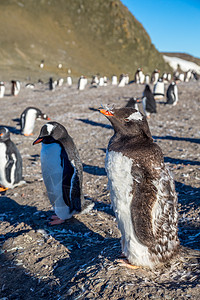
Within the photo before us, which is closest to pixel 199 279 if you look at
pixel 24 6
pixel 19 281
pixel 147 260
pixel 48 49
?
pixel 147 260

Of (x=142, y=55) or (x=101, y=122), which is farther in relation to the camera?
(x=142, y=55)

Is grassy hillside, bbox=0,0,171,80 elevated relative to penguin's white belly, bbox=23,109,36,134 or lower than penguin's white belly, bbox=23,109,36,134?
elevated

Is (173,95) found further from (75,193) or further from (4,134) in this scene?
(75,193)

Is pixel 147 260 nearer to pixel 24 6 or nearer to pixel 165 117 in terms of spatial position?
pixel 165 117

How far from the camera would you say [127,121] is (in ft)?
9.22

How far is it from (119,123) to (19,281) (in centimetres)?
205

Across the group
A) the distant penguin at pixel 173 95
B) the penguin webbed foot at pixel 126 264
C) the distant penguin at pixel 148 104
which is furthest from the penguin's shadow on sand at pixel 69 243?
the distant penguin at pixel 173 95

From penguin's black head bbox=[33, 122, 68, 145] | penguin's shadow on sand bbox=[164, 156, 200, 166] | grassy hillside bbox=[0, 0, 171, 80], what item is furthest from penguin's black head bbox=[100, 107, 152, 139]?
grassy hillside bbox=[0, 0, 171, 80]

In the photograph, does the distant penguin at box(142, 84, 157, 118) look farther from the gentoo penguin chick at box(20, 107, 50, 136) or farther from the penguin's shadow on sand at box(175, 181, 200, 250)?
the penguin's shadow on sand at box(175, 181, 200, 250)

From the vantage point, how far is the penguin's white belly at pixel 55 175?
183 inches

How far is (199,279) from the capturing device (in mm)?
2600

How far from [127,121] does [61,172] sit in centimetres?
219

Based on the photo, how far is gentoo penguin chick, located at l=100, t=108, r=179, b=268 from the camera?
2.74 meters

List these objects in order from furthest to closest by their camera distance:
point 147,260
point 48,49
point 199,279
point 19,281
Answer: point 48,49 → point 19,281 → point 147,260 → point 199,279
